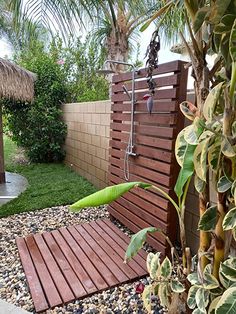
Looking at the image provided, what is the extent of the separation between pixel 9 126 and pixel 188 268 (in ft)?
24.4

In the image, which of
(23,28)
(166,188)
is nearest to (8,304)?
(166,188)

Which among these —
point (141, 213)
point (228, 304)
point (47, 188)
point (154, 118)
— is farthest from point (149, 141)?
point (47, 188)

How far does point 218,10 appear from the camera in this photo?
A: 1.26m

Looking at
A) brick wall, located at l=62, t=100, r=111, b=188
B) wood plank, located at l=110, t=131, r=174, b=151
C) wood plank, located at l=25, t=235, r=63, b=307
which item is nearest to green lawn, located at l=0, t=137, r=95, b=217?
brick wall, located at l=62, t=100, r=111, b=188

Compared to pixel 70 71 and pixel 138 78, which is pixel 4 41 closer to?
pixel 70 71

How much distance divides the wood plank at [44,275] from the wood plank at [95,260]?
0.44 meters

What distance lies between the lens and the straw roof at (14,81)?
4.91 meters

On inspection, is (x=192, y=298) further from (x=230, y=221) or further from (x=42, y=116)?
(x=42, y=116)

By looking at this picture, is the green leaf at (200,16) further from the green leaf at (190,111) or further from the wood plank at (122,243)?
the wood plank at (122,243)

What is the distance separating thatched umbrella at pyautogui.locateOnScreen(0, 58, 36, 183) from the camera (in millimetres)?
4914

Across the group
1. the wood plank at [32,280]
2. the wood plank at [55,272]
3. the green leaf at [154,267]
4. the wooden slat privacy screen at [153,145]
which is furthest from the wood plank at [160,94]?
the wood plank at [32,280]

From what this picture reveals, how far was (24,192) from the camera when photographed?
5.00 meters

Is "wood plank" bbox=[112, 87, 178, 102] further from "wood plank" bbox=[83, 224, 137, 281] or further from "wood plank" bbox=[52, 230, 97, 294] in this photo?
"wood plank" bbox=[52, 230, 97, 294]

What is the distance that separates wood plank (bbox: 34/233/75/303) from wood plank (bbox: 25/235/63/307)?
0.10ft
